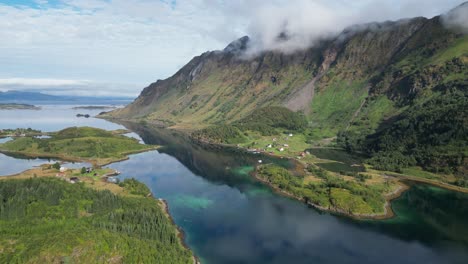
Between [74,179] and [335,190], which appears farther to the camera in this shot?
[74,179]

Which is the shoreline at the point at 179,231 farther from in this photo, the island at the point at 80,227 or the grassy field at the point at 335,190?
the grassy field at the point at 335,190

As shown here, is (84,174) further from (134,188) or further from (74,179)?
(134,188)

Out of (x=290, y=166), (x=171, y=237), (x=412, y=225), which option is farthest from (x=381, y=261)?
(x=290, y=166)

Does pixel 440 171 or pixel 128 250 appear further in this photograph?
pixel 440 171

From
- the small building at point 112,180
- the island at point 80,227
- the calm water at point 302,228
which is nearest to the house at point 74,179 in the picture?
the small building at point 112,180

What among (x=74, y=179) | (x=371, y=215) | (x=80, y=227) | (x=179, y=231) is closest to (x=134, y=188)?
(x=74, y=179)

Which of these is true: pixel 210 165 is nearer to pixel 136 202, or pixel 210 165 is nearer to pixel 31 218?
pixel 136 202

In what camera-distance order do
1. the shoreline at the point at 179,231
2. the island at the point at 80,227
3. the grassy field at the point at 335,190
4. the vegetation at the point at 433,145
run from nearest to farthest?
the island at the point at 80,227, the shoreline at the point at 179,231, the grassy field at the point at 335,190, the vegetation at the point at 433,145
